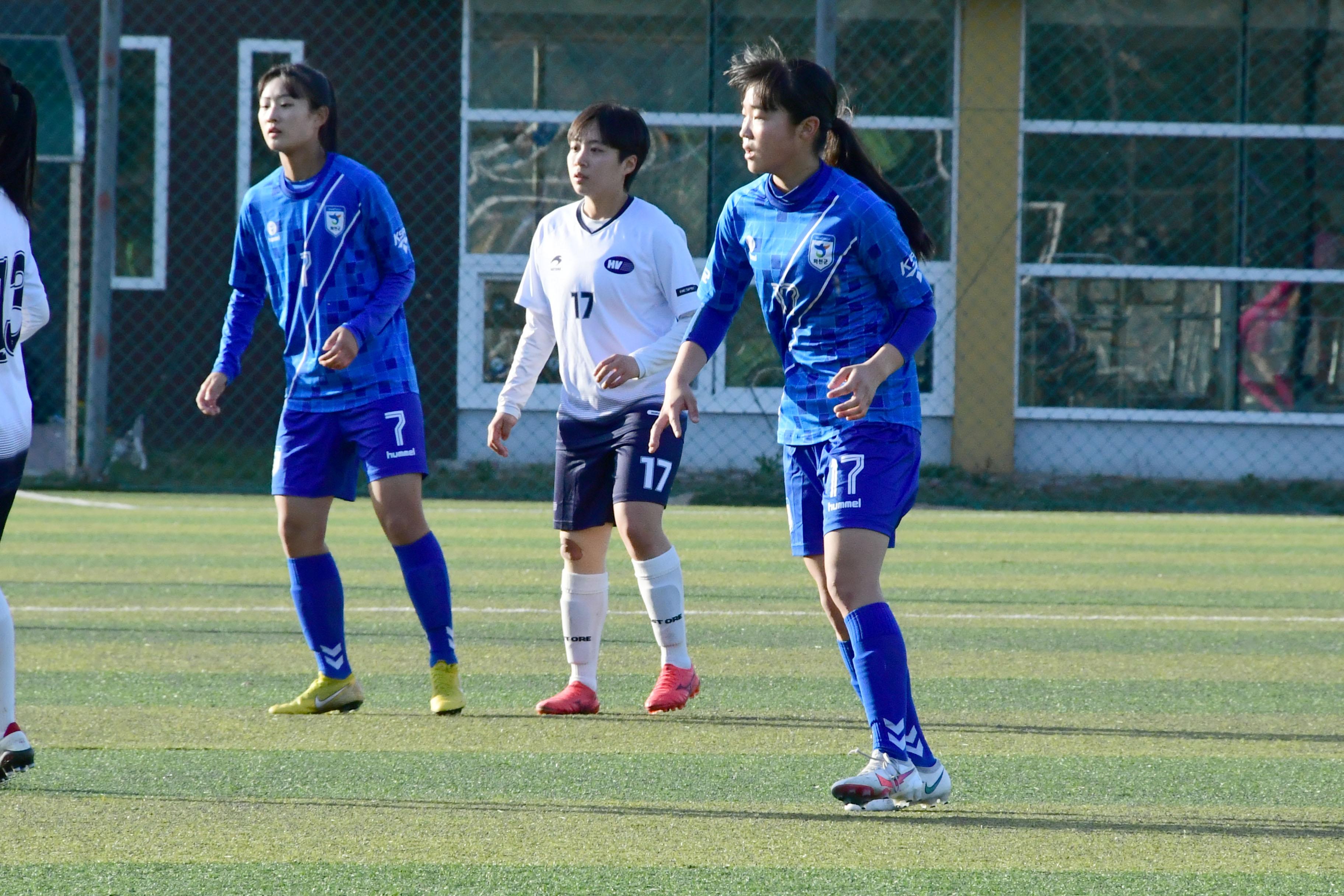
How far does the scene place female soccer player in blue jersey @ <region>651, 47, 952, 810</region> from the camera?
403 cm

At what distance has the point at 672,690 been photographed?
5.38 m

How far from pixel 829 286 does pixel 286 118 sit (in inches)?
76.7

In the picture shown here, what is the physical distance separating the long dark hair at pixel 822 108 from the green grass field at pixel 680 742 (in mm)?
1465

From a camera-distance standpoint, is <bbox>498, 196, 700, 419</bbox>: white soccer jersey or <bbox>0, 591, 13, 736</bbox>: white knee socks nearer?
<bbox>0, 591, 13, 736</bbox>: white knee socks

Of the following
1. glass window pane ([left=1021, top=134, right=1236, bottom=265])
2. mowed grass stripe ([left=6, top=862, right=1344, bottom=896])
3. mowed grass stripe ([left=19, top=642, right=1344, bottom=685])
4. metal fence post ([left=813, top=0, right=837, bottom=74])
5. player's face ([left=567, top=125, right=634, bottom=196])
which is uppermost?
metal fence post ([left=813, top=0, right=837, bottom=74])

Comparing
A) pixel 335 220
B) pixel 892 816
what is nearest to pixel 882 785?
pixel 892 816

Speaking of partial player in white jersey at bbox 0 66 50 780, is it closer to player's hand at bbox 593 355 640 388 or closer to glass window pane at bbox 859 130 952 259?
player's hand at bbox 593 355 640 388

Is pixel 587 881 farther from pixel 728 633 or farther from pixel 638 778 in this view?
pixel 728 633

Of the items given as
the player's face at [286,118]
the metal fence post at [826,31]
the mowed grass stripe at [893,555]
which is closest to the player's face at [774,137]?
the player's face at [286,118]

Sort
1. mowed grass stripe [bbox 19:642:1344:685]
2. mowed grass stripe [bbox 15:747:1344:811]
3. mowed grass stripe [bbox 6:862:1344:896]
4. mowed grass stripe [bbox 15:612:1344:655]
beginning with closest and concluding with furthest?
mowed grass stripe [bbox 6:862:1344:896], mowed grass stripe [bbox 15:747:1344:811], mowed grass stripe [bbox 19:642:1344:685], mowed grass stripe [bbox 15:612:1344:655]

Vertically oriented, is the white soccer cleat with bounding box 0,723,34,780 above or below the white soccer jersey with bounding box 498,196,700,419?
below

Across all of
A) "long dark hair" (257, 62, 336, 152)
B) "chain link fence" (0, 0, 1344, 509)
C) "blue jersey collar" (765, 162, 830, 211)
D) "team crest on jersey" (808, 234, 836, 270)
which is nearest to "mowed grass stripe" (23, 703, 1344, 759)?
"team crest on jersey" (808, 234, 836, 270)

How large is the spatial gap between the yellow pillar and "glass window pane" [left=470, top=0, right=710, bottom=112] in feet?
8.39

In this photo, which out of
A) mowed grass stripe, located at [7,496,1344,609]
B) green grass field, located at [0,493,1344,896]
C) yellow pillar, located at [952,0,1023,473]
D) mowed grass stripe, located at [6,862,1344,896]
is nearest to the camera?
mowed grass stripe, located at [6,862,1344,896]
